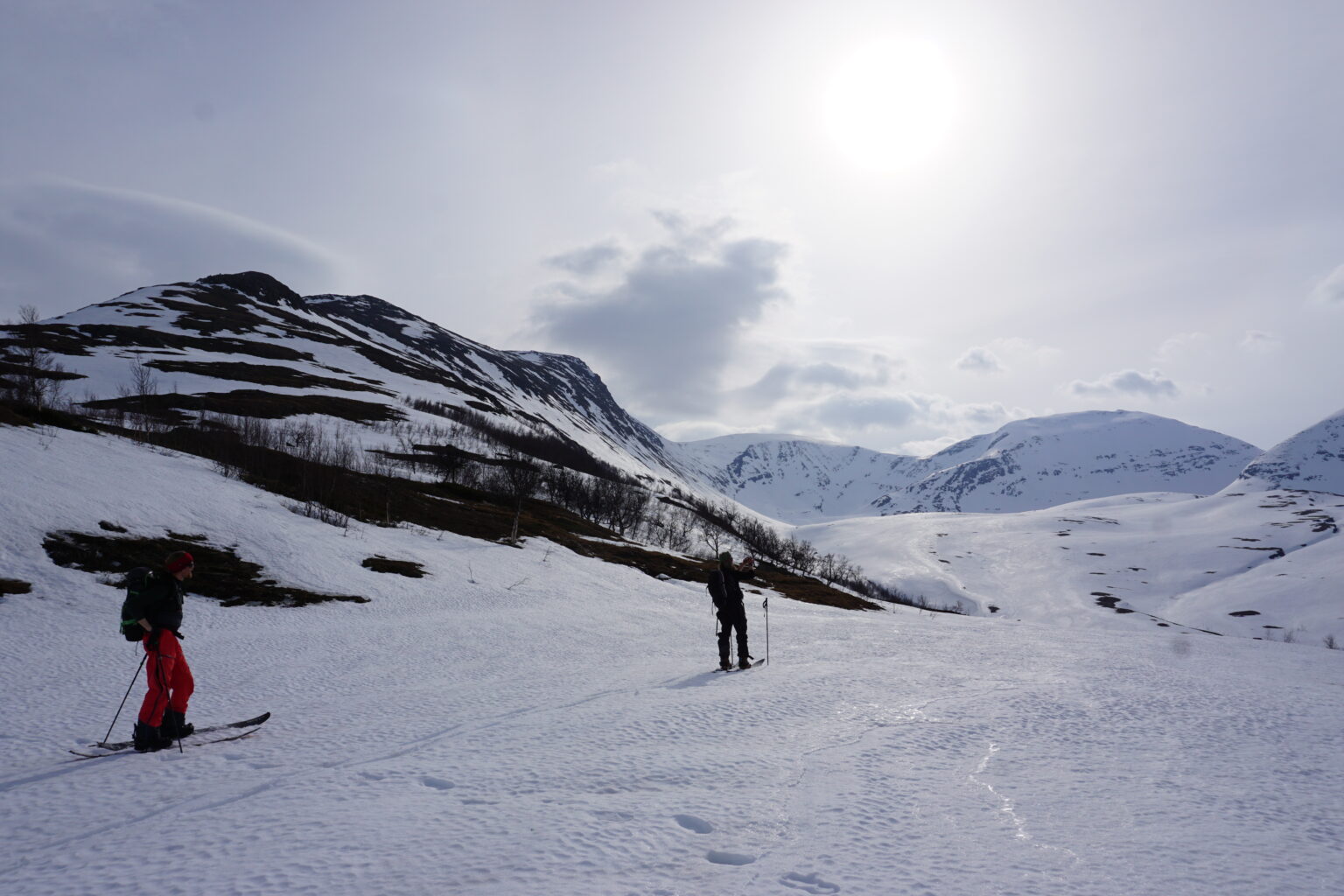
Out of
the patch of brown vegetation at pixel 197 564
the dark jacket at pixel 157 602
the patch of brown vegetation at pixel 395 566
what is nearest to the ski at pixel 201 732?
the dark jacket at pixel 157 602

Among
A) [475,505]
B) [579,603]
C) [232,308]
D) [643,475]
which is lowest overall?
[579,603]

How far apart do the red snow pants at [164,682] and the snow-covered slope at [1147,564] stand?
95210 mm

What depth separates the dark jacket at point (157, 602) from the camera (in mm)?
7859

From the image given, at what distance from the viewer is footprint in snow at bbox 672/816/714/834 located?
5785mm

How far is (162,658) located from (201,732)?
1.33 meters

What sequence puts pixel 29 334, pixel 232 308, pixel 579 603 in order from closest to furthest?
pixel 579 603 → pixel 29 334 → pixel 232 308

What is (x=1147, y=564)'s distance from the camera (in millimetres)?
118000

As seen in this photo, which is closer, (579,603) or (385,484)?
(579,603)

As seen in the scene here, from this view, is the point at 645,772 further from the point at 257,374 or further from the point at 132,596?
the point at 257,374

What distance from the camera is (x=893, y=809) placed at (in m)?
6.31

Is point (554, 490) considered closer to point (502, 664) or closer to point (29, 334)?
point (29, 334)

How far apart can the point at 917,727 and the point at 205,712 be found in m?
11.3

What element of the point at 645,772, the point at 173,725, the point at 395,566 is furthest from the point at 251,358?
the point at 645,772

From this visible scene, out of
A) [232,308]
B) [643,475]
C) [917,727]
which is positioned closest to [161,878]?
[917,727]
